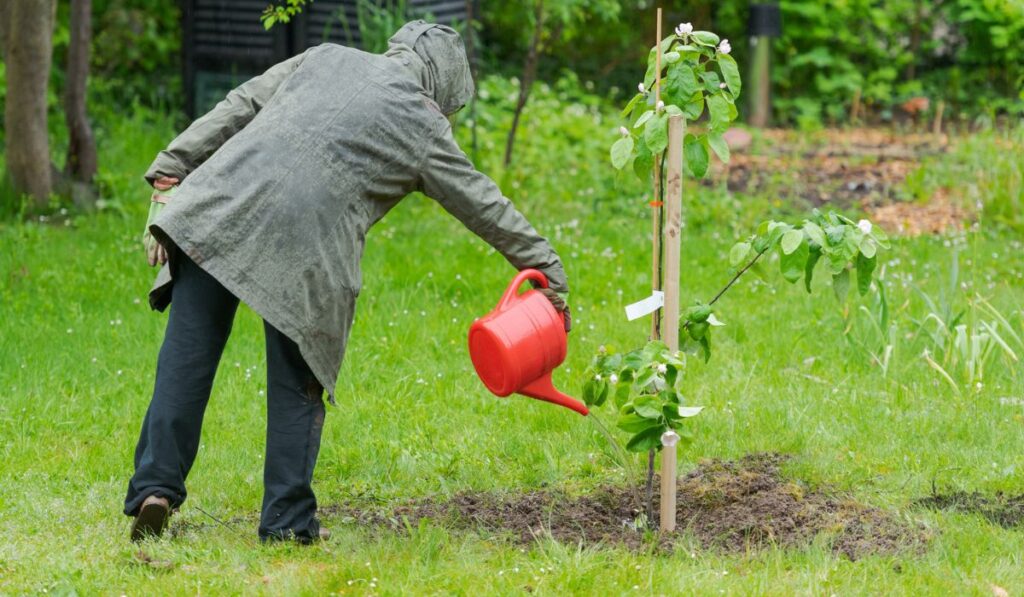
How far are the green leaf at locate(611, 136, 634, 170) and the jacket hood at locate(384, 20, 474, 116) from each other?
0.50 metres

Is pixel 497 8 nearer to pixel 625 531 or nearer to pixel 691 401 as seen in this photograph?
pixel 691 401

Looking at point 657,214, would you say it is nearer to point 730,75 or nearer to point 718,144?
point 718,144

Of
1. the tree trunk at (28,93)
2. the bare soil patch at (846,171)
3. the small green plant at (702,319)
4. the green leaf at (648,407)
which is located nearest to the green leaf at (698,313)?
the small green plant at (702,319)

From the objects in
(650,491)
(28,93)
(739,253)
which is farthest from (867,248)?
(28,93)

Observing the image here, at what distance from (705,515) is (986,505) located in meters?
0.85

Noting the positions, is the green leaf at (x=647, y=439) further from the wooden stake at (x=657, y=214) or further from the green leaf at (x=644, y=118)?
the green leaf at (x=644, y=118)

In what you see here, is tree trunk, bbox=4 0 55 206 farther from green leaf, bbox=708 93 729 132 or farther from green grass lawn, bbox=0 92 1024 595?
green leaf, bbox=708 93 729 132

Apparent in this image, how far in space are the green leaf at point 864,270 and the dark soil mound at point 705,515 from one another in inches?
28.9

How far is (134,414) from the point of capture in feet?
15.7

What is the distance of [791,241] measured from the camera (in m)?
3.30

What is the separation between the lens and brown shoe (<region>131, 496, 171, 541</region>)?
11.6ft

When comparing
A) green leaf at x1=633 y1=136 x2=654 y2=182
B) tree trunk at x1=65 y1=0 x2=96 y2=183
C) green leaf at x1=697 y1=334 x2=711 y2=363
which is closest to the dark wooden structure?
tree trunk at x1=65 y1=0 x2=96 y2=183

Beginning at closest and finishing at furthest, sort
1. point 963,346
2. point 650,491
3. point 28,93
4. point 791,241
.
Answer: point 791,241 → point 650,491 → point 963,346 → point 28,93

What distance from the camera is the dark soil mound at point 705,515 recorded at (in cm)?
366
